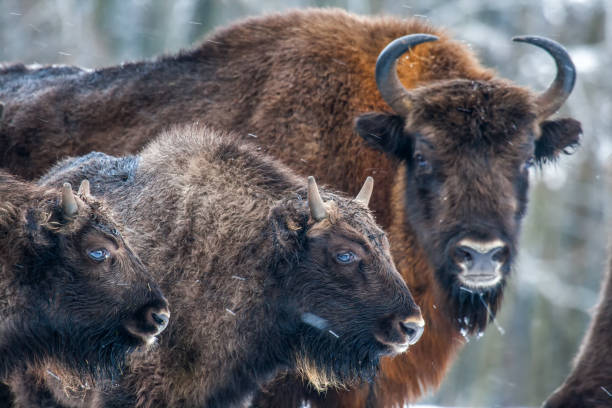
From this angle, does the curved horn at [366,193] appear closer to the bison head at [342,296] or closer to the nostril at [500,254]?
the bison head at [342,296]

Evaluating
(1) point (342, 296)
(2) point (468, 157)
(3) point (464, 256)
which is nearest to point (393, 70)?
(2) point (468, 157)

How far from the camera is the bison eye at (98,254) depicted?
18.2ft

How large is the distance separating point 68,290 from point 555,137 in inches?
168

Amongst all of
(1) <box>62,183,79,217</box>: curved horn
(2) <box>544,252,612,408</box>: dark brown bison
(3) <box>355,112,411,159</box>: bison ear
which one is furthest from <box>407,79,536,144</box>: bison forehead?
(1) <box>62,183,79,217</box>: curved horn

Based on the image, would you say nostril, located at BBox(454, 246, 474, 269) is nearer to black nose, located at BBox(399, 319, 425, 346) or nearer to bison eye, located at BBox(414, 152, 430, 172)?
bison eye, located at BBox(414, 152, 430, 172)

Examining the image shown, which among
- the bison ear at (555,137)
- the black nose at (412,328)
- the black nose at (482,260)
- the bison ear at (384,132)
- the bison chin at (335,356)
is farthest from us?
the bison ear at (555,137)

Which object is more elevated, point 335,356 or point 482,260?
point 482,260

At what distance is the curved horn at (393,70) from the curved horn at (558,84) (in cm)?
92

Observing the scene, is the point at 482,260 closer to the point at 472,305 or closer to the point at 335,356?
the point at 472,305

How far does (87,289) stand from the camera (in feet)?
18.2

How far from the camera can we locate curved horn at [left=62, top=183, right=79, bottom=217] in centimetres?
548

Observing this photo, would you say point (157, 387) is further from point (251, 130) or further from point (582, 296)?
point (582, 296)

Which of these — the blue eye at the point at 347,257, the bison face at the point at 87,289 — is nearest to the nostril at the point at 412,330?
the blue eye at the point at 347,257

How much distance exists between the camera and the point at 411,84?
7980mm
